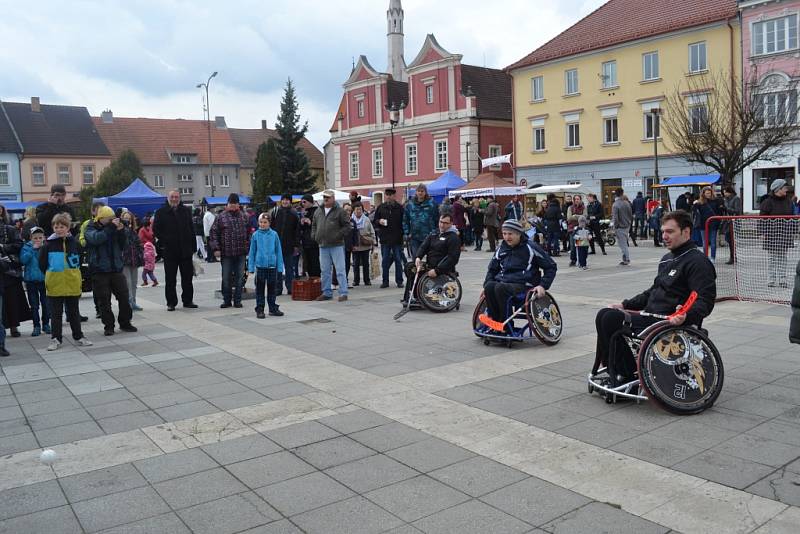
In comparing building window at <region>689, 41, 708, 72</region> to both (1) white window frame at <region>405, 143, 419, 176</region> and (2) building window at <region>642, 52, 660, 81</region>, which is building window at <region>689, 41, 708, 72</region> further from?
(1) white window frame at <region>405, 143, 419, 176</region>

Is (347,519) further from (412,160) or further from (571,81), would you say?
(412,160)

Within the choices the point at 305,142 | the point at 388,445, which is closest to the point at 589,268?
the point at 388,445

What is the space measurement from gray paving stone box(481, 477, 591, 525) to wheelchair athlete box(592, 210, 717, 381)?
189 centimetres

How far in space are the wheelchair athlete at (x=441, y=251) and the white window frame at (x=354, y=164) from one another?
49747 millimetres

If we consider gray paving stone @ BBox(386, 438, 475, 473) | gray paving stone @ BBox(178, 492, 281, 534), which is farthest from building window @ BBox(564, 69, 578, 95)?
gray paving stone @ BBox(178, 492, 281, 534)

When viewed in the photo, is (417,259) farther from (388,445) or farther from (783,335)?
(388,445)

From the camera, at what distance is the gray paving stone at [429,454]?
478cm

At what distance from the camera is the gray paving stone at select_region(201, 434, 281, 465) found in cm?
500

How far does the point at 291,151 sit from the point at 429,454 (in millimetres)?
58378

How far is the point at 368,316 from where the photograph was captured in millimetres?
11195

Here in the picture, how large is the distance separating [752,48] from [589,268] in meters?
22.9

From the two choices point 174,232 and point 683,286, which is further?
point 174,232

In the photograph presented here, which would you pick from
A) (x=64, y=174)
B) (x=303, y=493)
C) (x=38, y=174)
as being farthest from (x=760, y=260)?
(x=64, y=174)

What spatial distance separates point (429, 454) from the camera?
196 inches
